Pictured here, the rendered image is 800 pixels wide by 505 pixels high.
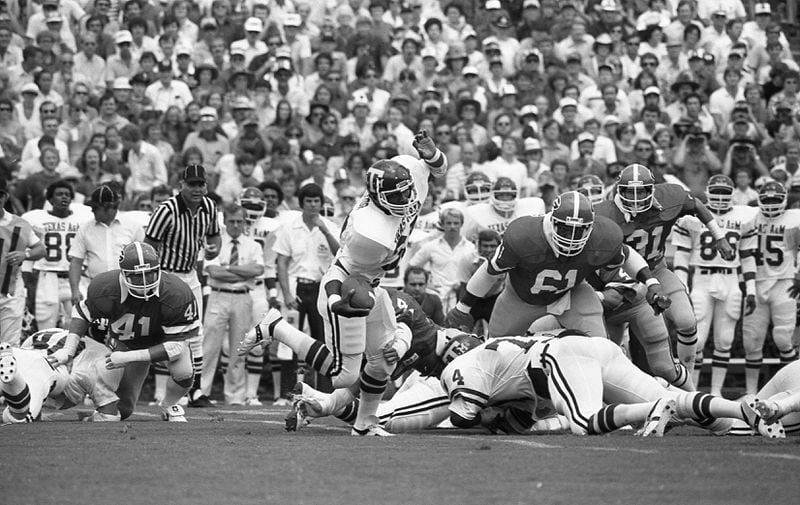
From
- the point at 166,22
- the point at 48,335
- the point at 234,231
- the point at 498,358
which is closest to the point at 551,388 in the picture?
the point at 498,358

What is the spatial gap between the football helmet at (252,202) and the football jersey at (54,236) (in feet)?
4.81

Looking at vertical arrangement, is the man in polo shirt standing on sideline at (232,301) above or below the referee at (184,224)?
below

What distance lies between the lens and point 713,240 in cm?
1301

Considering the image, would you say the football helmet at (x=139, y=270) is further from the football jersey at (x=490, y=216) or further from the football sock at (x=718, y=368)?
the football sock at (x=718, y=368)

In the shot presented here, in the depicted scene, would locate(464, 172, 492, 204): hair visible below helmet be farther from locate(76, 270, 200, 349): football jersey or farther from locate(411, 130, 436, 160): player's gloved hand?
locate(411, 130, 436, 160): player's gloved hand

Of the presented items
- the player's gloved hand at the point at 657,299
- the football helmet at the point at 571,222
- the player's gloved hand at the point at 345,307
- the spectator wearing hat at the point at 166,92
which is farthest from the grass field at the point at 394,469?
the spectator wearing hat at the point at 166,92

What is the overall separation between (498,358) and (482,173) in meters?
5.96

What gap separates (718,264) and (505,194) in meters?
2.08

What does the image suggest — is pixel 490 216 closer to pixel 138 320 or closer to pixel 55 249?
pixel 55 249

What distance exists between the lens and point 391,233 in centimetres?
796

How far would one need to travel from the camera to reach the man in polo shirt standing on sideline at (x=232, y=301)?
1237cm

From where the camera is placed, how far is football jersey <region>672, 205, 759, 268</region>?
13.0 m

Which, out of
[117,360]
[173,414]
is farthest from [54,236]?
[117,360]

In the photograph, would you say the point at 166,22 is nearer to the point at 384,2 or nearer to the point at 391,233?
the point at 384,2
